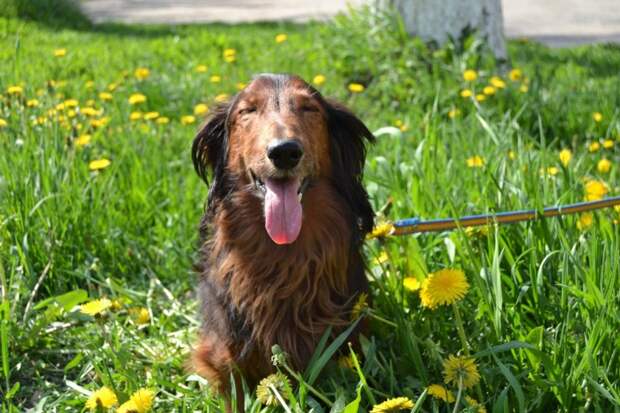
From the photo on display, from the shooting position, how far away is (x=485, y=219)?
109 inches

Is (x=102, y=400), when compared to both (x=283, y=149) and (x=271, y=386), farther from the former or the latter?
(x=283, y=149)

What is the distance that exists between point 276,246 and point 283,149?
0.44 meters

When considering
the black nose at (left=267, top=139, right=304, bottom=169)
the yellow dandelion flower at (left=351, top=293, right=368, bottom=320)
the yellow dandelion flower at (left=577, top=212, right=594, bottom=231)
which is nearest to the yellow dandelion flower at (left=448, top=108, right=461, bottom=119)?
the yellow dandelion flower at (left=577, top=212, right=594, bottom=231)

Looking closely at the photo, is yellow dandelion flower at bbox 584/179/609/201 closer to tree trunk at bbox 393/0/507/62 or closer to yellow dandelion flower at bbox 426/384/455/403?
yellow dandelion flower at bbox 426/384/455/403

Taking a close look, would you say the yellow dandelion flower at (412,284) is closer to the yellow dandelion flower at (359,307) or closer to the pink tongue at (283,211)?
the yellow dandelion flower at (359,307)

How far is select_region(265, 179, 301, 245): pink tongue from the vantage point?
8.23 feet

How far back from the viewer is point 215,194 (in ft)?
9.20

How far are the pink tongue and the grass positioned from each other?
15.1 inches

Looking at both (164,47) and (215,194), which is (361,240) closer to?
(215,194)

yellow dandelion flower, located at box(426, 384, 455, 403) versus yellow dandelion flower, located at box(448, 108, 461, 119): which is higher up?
yellow dandelion flower, located at box(448, 108, 461, 119)

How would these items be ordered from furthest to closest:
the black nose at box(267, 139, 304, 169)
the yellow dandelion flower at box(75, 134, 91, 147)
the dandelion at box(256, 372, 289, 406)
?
the yellow dandelion flower at box(75, 134, 91, 147) < the black nose at box(267, 139, 304, 169) < the dandelion at box(256, 372, 289, 406)

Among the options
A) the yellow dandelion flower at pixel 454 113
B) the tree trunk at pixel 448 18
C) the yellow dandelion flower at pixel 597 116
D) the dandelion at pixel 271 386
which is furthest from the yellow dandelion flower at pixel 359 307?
the tree trunk at pixel 448 18

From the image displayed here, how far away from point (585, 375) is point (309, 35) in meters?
6.02

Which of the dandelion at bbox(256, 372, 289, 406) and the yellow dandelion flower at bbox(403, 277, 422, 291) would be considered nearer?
the dandelion at bbox(256, 372, 289, 406)
